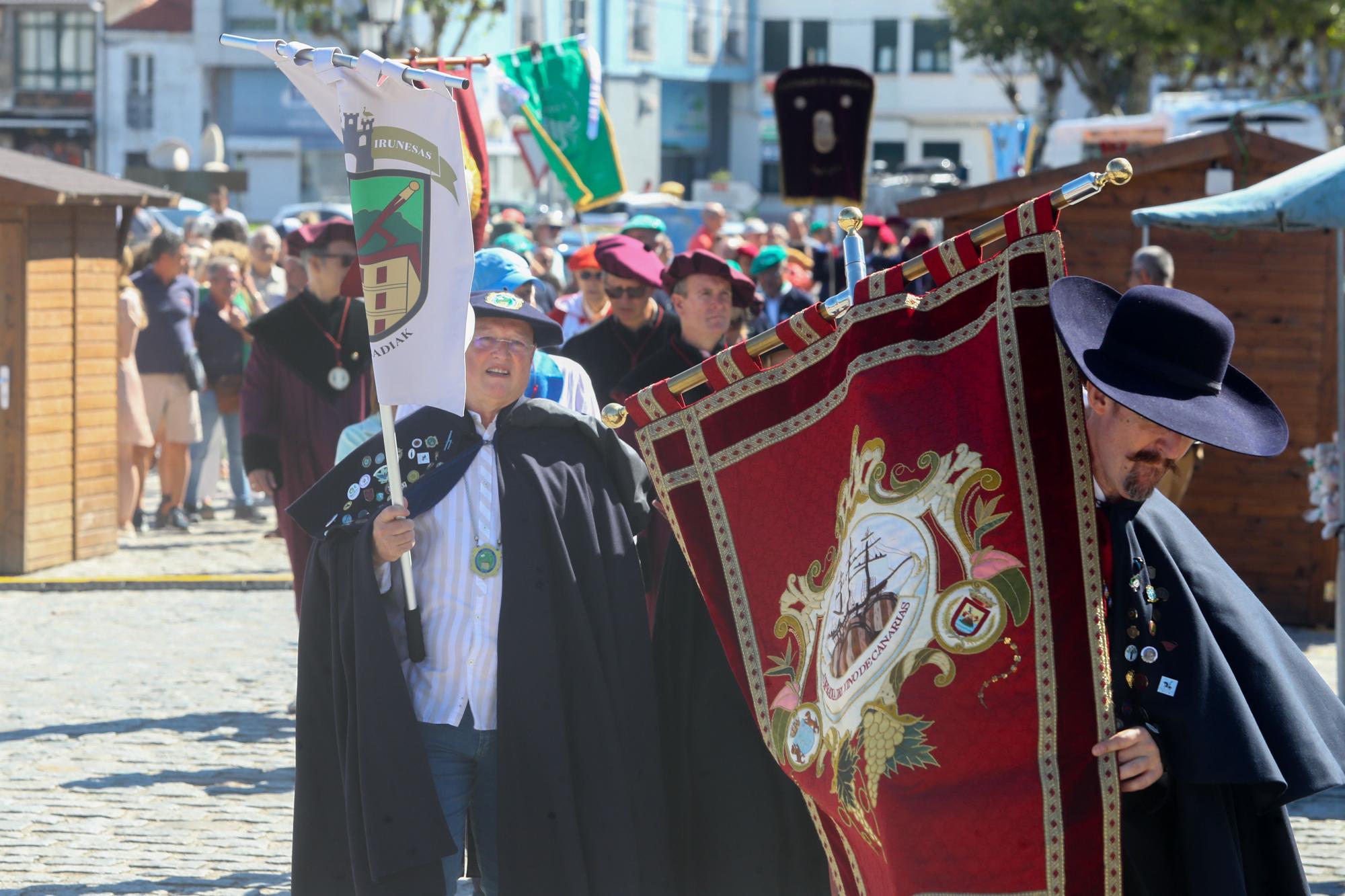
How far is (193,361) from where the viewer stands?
12914 millimetres

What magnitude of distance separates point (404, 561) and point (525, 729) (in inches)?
18.7

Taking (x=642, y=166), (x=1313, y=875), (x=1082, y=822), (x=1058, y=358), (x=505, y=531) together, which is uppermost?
(x=642, y=166)

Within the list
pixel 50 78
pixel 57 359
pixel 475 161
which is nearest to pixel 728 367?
pixel 475 161

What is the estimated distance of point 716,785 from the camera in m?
4.10

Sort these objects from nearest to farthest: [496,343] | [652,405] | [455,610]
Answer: [652,405], [455,610], [496,343]

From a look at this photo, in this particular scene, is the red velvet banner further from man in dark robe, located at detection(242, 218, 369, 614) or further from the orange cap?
the orange cap

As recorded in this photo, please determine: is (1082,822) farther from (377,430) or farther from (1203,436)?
(377,430)

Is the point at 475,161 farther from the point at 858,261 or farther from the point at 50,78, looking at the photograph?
the point at 50,78

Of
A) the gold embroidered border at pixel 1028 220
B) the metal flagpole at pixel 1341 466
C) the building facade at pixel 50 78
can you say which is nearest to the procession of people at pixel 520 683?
the gold embroidered border at pixel 1028 220

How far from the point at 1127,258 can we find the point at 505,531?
7252 millimetres

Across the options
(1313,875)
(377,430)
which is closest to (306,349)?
(377,430)

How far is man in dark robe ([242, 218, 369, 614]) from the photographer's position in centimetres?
745

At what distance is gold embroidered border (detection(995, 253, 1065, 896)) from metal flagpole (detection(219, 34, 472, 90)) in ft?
4.87

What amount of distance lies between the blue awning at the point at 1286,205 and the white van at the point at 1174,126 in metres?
15.1
